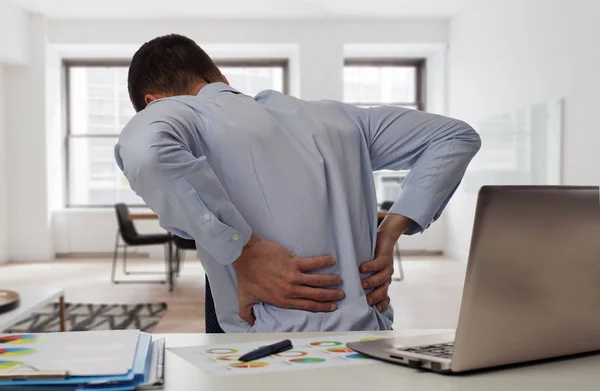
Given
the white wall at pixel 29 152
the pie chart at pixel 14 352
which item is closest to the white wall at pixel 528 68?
the pie chart at pixel 14 352

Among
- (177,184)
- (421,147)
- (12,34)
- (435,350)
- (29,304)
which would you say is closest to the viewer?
(435,350)

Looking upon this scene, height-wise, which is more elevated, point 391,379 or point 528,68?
point 528,68

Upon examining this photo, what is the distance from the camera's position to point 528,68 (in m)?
5.99

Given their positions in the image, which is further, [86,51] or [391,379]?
[86,51]

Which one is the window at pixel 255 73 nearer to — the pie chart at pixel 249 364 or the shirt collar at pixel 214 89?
the shirt collar at pixel 214 89

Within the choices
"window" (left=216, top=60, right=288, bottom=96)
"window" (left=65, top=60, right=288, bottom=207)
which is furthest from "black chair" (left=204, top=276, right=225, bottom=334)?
"window" (left=216, top=60, right=288, bottom=96)

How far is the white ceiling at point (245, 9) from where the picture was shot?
7634mm

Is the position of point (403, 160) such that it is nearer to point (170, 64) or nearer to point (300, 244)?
point (300, 244)

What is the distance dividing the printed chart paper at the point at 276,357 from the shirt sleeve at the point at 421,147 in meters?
0.51

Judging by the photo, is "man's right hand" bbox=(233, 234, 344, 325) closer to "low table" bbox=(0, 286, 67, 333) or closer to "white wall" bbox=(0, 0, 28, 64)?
"low table" bbox=(0, 286, 67, 333)

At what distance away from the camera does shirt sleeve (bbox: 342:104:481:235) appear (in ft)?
4.70

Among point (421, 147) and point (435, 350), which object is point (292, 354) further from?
point (421, 147)

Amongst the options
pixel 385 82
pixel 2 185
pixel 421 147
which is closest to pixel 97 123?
pixel 2 185

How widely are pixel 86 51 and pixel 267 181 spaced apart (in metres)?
8.19
